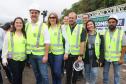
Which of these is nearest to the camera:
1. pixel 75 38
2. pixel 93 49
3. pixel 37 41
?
pixel 37 41

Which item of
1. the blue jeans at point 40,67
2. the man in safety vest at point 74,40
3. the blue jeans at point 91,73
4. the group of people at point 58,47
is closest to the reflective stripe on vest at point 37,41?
the group of people at point 58,47

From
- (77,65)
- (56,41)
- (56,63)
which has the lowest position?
(77,65)

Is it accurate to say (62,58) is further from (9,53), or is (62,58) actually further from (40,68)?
(9,53)

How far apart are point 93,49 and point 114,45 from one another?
19.7 inches

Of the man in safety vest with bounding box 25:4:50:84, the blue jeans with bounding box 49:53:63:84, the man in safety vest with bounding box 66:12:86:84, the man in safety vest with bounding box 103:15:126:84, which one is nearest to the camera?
the man in safety vest with bounding box 25:4:50:84

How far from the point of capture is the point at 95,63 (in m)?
6.99

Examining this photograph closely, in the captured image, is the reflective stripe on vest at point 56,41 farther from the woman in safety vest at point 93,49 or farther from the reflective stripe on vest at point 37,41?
the woman in safety vest at point 93,49

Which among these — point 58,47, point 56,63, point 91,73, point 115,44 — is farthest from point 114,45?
point 56,63

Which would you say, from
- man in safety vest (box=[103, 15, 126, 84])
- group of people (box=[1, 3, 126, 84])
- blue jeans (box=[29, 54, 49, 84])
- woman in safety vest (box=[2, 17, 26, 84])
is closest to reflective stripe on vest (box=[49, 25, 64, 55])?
group of people (box=[1, 3, 126, 84])

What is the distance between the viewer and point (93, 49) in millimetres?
6945

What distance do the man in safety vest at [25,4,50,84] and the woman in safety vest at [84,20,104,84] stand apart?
1232 millimetres

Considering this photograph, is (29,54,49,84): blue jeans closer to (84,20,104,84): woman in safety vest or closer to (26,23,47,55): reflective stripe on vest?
(26,23,47,55): reflective stripe on vest

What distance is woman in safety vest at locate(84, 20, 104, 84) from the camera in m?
6.87

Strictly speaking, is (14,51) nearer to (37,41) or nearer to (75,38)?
(37,41)
